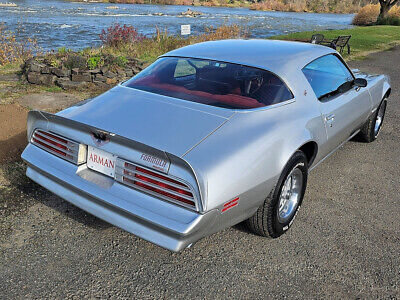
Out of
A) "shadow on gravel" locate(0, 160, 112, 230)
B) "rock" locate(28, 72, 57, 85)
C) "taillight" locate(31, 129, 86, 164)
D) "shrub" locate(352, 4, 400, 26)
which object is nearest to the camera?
"taillight" locate(31, 129, 86, 164)

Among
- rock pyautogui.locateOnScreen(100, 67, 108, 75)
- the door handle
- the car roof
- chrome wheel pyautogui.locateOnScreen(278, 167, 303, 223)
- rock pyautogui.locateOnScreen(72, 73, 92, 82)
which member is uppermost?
the car roof

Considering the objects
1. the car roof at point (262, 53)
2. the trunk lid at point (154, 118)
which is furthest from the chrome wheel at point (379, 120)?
the trunk lid at point (154, 118)

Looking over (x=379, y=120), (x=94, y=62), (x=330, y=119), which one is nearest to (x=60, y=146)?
(x=330, y=119)

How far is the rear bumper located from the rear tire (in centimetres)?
355

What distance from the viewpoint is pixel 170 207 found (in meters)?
2.19

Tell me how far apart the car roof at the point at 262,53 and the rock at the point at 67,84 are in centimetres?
392

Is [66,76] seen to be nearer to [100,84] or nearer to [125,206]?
[100,84]

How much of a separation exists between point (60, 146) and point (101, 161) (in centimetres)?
42

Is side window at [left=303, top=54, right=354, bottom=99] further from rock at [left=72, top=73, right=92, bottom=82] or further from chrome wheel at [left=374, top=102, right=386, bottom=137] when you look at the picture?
rock at [left=72, top=73, right=92, bottom=82]

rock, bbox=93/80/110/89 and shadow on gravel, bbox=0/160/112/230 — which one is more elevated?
rock, bbox=93/80/110/89

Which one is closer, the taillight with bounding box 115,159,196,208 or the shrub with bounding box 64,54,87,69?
the taillight with bounding box 115,159,196,208

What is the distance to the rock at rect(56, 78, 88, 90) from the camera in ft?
22.7

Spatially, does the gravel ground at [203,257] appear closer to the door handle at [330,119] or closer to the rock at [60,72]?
the door handle at [330,119]

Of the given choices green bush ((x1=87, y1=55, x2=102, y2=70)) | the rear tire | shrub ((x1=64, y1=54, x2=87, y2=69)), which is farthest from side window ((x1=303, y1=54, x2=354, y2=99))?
shrub ((x1=64, y1=54, x2=87, y2=69))
